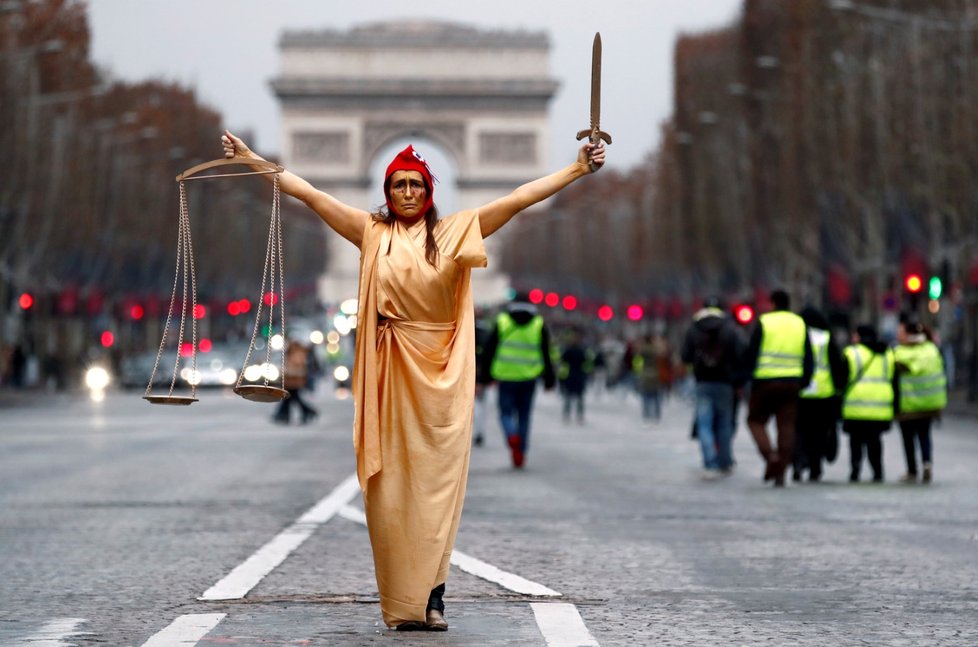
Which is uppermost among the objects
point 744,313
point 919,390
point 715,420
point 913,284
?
point 913,284

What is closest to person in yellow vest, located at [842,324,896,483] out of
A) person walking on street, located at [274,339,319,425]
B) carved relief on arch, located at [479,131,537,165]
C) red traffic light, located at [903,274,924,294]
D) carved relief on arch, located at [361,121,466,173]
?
person walking on street, located at [274,339,319,425]

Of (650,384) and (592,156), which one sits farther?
(650,384)

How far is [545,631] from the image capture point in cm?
860

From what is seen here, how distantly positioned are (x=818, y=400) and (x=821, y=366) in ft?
1.22

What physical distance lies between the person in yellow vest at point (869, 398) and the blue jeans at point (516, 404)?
8.76 ft

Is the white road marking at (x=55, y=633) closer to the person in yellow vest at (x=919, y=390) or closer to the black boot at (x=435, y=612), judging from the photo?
the black boot at (x=435, y=612)

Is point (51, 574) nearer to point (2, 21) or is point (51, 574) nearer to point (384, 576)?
point (384, 576)

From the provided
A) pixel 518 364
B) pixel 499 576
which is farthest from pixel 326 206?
pixel 518 364

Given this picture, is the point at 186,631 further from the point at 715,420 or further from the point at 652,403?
the point at 652,403

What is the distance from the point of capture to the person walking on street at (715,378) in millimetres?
19547

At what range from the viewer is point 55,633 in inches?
338

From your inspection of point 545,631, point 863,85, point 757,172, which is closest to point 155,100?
point 757,172

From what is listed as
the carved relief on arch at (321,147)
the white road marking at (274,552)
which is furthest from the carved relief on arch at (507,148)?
the white road marking at (274,552)

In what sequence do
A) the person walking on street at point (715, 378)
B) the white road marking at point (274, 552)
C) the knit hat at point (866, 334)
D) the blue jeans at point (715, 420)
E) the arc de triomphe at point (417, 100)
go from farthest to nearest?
the arc de triomphe at point (417, 100)
the blue jeans at point (715, 420)
the person walking on street at point (715, 378)
the knit hat at point (866, 334)
the white road marking at point (274, 552)
